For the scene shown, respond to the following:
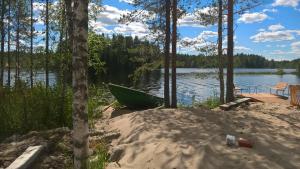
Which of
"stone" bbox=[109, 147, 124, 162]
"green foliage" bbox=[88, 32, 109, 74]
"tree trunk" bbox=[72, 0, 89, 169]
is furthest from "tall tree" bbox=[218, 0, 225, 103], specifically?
"tree trunk" bbox=[72, 0, 89, 169]

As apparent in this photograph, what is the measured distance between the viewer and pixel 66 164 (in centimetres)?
785

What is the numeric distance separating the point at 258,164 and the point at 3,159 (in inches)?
185

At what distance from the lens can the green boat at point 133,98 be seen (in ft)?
58.4

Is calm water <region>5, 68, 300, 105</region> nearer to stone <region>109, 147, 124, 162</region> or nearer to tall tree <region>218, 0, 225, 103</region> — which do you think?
tall tree <region>218, 0, 225, 103</region>

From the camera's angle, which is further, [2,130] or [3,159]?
[2,130]

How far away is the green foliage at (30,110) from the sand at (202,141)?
1495 mm

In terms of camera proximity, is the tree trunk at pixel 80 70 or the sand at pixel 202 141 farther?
the sand at pixel 202 141

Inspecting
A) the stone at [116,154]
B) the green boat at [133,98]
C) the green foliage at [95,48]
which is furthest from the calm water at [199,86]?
the stone at [116,154]

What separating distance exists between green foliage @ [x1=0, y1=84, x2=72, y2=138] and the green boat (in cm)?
690

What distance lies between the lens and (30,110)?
10664mm

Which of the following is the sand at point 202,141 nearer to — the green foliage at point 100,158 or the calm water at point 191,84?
the green foliage at point 100,158

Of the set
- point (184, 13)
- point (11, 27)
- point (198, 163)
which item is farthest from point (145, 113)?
point (11, 27)

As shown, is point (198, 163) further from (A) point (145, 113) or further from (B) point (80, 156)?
(A) point (145, 113)

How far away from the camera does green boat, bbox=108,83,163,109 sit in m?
17.8
